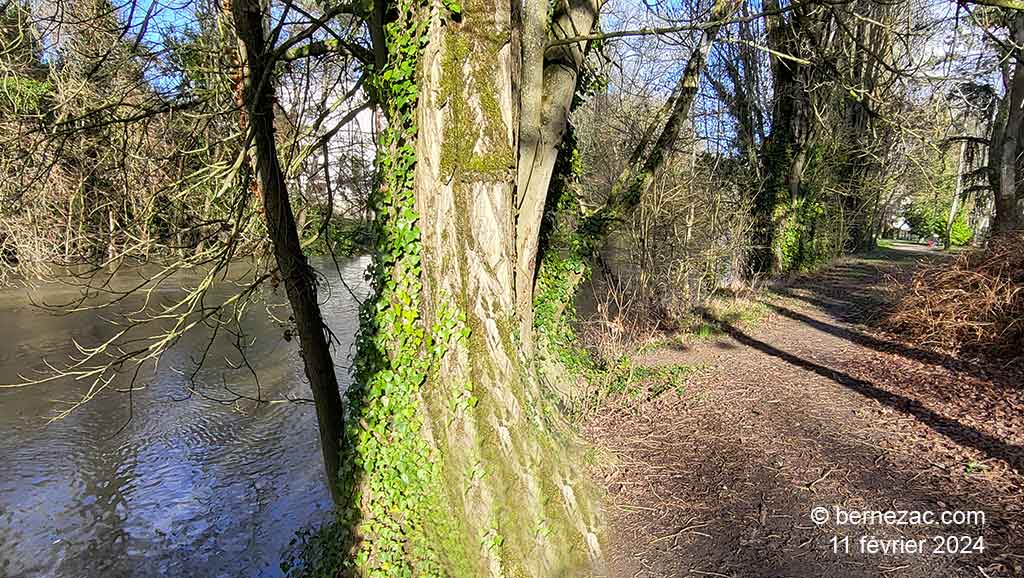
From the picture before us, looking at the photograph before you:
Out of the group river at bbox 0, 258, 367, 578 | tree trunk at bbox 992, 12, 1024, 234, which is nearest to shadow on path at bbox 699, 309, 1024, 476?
tree trunk at bbox 992, 12, 1024, 234

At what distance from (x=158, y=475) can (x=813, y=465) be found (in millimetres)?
7672

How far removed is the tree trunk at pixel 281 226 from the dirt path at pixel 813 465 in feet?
8.05

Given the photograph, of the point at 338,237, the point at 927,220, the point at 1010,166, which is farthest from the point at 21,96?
the point at 927,220

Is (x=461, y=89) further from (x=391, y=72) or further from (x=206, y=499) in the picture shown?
(x=206, y=499)

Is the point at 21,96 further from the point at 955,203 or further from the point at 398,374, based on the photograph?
the point at 955,203

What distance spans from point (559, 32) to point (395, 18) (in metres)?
1.74

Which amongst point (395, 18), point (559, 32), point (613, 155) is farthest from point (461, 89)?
point (613, 155)

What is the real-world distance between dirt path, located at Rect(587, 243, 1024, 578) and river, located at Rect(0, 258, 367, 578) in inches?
148

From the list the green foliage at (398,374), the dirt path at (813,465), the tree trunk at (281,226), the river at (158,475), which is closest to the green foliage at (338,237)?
the river at (158,475)

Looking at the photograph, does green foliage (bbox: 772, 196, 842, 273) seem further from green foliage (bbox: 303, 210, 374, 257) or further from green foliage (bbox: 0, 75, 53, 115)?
green foliage (bbox: 0, 75, 53, 115)

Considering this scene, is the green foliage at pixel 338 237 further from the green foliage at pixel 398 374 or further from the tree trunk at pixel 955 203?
the tree trunk at pixel 955 203

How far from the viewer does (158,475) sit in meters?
7.50

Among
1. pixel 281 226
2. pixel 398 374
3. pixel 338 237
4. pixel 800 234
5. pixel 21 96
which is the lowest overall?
pixel 398 374

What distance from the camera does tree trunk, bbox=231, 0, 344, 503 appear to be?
4.71 meters
